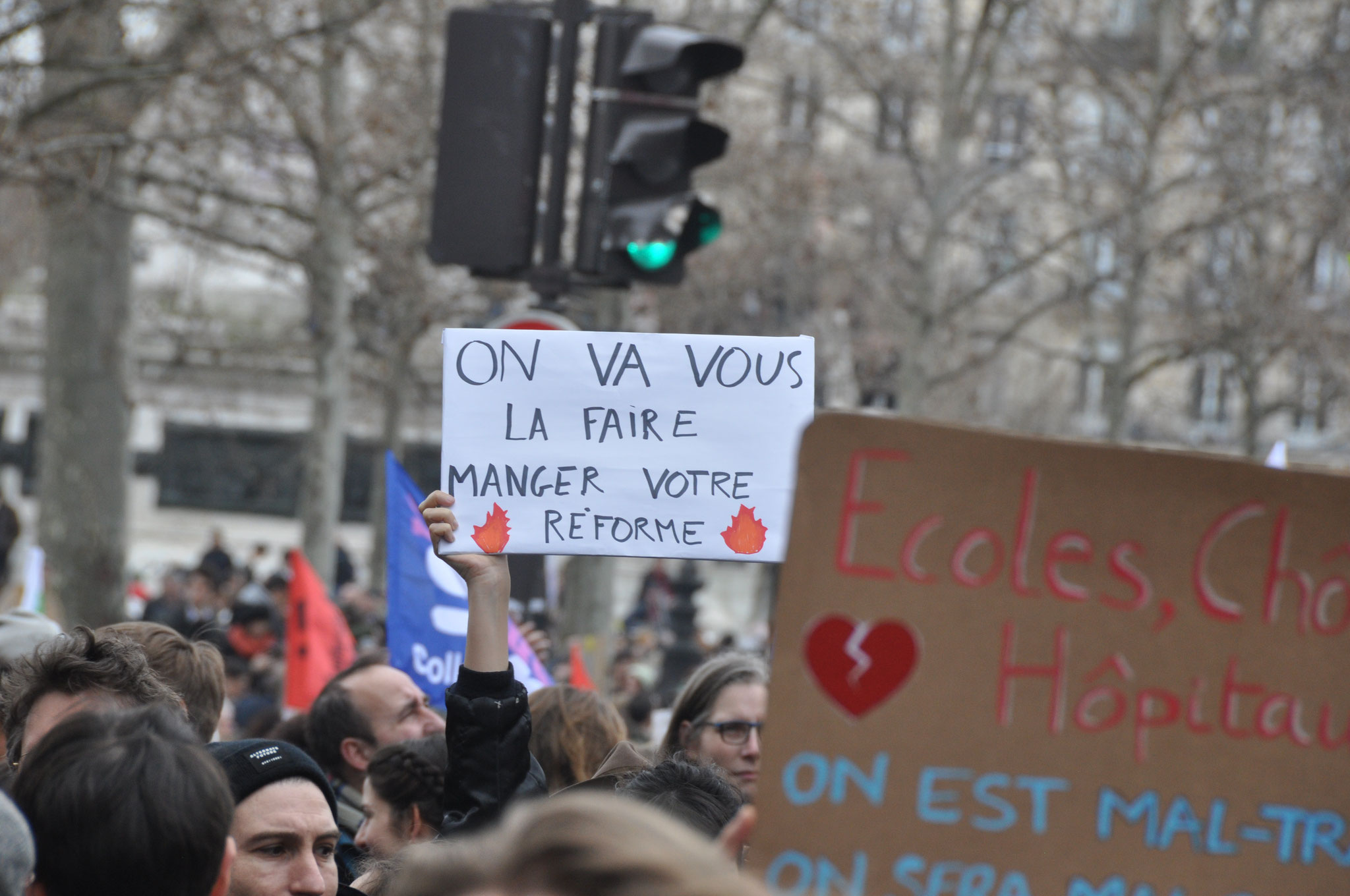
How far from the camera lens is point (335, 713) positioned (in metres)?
4.89

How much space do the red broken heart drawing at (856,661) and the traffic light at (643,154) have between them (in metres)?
4.15

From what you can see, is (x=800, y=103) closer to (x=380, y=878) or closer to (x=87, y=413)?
(x=87, y=413)

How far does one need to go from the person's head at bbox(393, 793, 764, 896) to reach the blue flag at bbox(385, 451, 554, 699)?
12.4 ft

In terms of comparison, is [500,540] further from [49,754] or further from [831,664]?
[831,664]

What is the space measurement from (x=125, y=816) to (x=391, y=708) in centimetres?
257

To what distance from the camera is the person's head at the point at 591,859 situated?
58.7 inches

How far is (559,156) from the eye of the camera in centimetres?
641

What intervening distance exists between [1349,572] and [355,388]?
1117 inches

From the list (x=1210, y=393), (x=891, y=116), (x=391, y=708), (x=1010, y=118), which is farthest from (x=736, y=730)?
(x=1210, y=393)

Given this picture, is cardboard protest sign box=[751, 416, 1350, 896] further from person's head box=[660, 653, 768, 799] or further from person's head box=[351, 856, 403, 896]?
person's head box=[660, 653, 768, 799]

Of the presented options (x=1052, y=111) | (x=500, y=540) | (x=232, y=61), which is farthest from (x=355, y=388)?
(x=500, y=540)

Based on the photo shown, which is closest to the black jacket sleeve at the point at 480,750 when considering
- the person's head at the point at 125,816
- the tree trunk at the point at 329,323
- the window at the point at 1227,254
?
the person's head at the point at 125,816

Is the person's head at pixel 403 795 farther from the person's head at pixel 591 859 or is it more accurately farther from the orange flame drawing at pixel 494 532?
the person's head at pixel 591 859

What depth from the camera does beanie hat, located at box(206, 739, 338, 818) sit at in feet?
10.4
